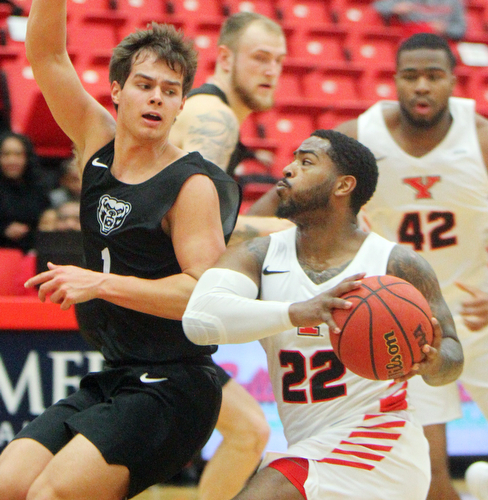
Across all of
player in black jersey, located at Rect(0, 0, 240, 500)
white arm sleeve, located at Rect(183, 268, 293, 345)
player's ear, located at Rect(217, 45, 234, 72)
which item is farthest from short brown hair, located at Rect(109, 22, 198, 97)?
player's ear, located at Rect(217, 45, 234, 72)

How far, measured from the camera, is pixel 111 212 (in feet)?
8.70

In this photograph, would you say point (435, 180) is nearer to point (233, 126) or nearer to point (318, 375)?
point (233, 126)

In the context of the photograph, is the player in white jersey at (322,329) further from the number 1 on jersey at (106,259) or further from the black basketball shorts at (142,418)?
the number 1 on jersey at (106,259)

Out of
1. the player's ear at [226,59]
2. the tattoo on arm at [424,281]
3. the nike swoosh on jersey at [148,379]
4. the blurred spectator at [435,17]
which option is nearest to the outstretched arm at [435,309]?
the tattoo on arm at [424,281]

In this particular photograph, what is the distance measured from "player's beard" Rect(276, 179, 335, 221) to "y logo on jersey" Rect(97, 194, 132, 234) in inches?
22.9

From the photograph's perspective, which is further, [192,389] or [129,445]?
[192,389]

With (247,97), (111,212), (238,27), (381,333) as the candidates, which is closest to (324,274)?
(381,333)

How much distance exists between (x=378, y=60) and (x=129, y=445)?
8.59m

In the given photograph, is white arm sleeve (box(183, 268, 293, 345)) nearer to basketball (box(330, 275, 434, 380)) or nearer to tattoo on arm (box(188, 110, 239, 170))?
basketball (box(330, 275, 434, 380))

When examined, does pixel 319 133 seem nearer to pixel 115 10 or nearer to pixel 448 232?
pixel 448 232

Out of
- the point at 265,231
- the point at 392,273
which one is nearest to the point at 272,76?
the point at 265,231

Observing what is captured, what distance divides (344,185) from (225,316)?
2.35ft

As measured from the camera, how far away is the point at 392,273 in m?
2.74

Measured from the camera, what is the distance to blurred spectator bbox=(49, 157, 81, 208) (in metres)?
6.13
